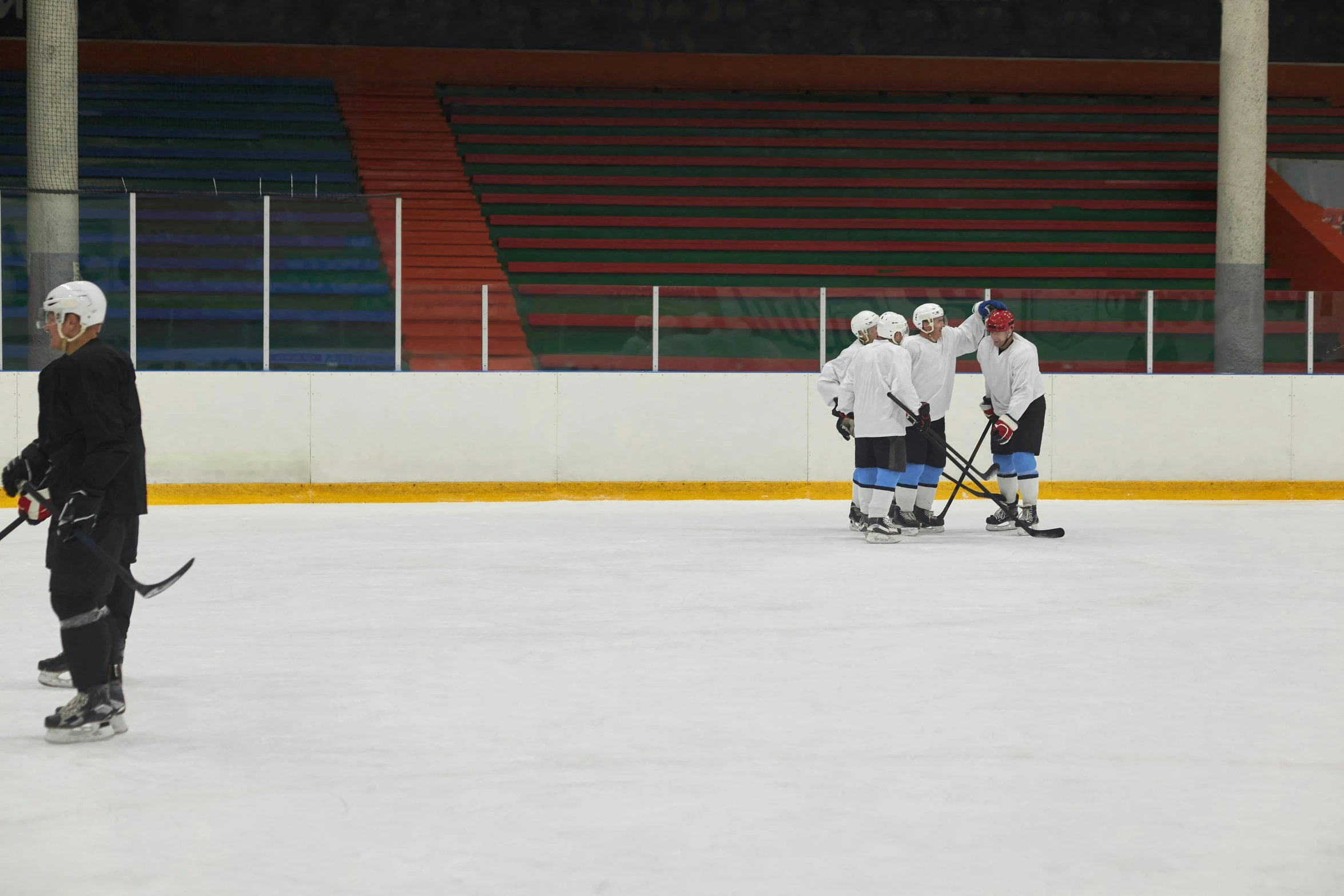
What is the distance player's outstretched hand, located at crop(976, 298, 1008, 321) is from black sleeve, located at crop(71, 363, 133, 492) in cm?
665

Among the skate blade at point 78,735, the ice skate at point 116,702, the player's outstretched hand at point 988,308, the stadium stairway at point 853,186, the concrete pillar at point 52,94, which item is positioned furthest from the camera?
the stadium stairway at point 853,186

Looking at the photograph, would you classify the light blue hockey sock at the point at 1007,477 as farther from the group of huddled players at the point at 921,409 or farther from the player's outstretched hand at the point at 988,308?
the player's outstretched hand at the point at 988,308

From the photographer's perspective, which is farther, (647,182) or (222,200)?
(647,182)

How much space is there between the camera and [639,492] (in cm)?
1213

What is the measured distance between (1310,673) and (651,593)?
111 inches

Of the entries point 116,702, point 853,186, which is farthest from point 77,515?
point 853,186

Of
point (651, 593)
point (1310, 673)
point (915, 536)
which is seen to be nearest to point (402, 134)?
point (915, 536)

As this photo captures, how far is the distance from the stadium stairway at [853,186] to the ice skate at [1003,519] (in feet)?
20.2

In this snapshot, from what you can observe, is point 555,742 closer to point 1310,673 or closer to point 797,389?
point 1310,673

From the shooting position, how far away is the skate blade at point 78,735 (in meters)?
4.36

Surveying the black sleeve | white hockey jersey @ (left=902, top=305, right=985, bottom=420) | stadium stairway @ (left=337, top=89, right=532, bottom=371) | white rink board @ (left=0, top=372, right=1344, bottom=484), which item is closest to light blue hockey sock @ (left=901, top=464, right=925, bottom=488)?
white hockey jersey @ (left=902, top=305, right=985, bottom=420)

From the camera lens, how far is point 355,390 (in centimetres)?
1177

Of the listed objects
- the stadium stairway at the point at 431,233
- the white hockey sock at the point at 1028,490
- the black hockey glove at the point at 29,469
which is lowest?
the white hockey sock at the point at 1028,490

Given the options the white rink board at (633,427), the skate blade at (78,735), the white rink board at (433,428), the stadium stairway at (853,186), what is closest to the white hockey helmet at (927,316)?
the white rink board at (633,427)
